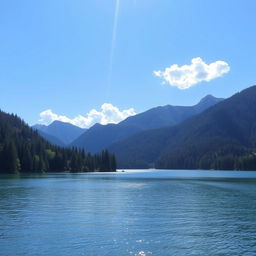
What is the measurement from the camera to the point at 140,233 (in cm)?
4200

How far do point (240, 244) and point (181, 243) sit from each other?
19.9 ft

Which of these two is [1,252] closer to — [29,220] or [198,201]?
[29,220]

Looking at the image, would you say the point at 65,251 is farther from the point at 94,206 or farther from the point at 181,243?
the point at 94,206

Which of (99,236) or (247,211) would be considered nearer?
(99,236)

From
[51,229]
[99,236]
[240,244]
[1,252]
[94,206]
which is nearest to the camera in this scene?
[1,252]

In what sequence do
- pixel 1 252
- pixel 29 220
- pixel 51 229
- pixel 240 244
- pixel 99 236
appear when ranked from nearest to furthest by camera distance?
pixel 1 252 < pixel 240 244 < pixel 99 236 < pixel 51 229 < pixel 29 220

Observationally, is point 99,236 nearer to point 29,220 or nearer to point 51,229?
point 51,229

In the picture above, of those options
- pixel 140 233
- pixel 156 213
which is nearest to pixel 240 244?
pixel 140 233

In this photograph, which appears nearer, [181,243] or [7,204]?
[181,243]

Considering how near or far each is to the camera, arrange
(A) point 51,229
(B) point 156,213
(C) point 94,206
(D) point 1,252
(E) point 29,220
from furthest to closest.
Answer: (C) point 94,206, (B) point 156,213, (E) point 29,220, (A) point 51,229, (D) point 1,252

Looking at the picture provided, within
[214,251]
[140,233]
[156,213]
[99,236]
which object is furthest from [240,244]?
[156,213]

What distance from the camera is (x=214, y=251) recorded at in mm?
34438

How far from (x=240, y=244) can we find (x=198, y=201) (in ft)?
126

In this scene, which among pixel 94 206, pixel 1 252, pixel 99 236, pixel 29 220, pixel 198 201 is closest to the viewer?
pixel 1 252
